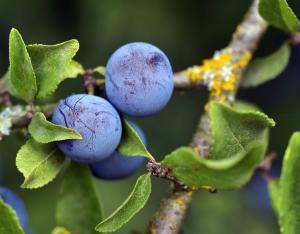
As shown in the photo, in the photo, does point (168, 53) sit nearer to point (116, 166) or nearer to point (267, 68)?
point (267, 68)

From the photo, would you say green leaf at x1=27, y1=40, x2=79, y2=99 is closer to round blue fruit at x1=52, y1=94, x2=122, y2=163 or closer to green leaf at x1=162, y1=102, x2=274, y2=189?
round blue fruit at x1=52, y1=94, x2=122, y2=163

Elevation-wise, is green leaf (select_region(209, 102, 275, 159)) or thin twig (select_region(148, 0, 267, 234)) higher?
green leaf (select_region(209, 102, 275, 159))

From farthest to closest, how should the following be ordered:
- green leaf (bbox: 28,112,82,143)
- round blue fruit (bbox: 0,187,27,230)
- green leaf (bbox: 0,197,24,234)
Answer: round blue fruit (bbox: 0,187,27,230) → green leaf (bbox: 28,112,82,143) → green leaf (bbox: 0,197,24,234)

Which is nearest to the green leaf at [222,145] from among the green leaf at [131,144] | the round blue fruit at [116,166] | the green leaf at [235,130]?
the green leaf at [235,130]

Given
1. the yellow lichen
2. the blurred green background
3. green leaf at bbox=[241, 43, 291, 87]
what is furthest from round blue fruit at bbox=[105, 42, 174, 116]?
the blurred green background

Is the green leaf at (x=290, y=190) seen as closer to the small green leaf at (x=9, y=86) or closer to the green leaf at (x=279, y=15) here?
the green leaf at (x=279, y=15)
